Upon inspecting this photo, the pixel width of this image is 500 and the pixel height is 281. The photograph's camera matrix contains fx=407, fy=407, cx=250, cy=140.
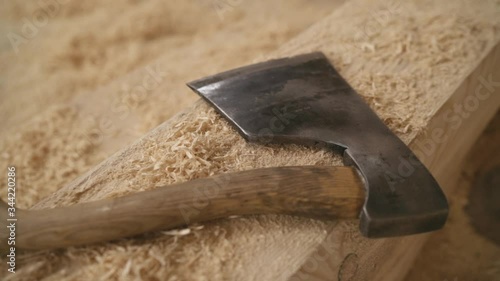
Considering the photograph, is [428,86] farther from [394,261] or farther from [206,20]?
[206,20]

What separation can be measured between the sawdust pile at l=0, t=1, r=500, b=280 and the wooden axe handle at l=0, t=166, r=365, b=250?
0.20ft

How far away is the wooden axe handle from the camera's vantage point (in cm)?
117

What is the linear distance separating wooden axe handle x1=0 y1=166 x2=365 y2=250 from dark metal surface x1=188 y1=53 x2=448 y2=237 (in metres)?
0.09

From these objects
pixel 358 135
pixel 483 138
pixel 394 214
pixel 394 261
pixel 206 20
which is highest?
pixel 206 20

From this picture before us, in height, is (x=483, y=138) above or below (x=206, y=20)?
below

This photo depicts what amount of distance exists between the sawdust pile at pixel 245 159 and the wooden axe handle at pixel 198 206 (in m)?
0.06

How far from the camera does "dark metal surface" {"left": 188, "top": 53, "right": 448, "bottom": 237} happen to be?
4.02 ft

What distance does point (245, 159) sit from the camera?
148 cm

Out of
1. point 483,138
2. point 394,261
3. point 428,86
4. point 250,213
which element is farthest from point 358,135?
point 483,138

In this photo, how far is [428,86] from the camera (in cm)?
183

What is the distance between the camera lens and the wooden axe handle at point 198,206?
117 cm

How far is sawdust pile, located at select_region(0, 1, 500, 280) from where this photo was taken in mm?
1203

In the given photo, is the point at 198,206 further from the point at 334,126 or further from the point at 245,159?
the point at 334,126

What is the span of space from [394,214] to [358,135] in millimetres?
344
